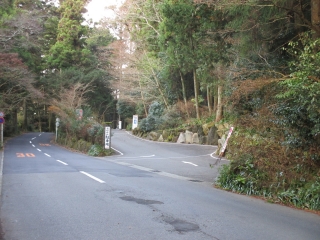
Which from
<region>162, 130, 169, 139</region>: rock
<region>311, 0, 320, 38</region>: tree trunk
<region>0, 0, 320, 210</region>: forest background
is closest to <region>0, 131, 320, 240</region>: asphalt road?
<region>0, 0, 320, 210</region>: forest background

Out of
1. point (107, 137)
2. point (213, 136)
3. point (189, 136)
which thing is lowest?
point (107, 137)

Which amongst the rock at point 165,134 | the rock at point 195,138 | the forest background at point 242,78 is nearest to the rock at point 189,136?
the rock at point 195,138

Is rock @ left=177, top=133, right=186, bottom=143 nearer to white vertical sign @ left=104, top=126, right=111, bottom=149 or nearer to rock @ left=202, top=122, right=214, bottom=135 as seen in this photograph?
rock @ left=202, top=122, right=214, bottom=135

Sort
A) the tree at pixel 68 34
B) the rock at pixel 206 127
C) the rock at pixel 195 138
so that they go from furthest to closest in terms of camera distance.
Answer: the tree at pixel 68 34
the rock at pixel 195 138
the rock at pixel 206 127

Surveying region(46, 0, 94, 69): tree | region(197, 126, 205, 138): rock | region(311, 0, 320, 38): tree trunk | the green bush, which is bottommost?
the green bush

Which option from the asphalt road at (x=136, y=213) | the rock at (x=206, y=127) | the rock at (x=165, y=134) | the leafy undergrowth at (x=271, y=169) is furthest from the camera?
the rock at (x=165, y=134)

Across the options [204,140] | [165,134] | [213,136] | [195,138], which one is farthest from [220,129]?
[165,134]

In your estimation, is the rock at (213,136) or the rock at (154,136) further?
the rock at (154,136)

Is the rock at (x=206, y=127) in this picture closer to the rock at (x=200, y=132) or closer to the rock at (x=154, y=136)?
the rock at (x=200, y=132)

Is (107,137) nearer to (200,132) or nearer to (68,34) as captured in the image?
(200,132)

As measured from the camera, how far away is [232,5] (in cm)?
1180

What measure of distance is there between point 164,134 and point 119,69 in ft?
48.0

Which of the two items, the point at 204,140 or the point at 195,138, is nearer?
the point at 204,140

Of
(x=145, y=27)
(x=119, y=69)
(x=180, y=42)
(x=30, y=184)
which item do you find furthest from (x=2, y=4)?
(x=30, y=184)
